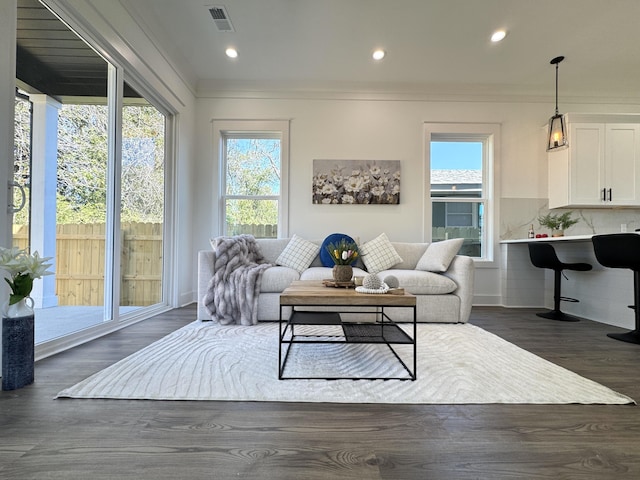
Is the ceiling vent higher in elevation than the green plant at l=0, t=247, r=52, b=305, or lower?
higher

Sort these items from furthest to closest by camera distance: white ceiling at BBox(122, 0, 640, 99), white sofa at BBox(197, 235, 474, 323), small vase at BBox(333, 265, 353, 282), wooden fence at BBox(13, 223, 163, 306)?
white sofa at BBox(197, 235, 474, 323)
white ceiling at BBox(122, 0, 640, 99)
wooden fence at BBox(13, 223, 163, 306)
small vase at BBox(333, 265, 353, 282)

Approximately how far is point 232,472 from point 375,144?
155 inches

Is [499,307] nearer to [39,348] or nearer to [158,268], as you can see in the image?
[158,268]

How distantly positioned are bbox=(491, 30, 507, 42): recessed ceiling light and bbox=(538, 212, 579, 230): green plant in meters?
2.24

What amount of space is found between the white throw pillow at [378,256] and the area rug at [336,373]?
125 cm

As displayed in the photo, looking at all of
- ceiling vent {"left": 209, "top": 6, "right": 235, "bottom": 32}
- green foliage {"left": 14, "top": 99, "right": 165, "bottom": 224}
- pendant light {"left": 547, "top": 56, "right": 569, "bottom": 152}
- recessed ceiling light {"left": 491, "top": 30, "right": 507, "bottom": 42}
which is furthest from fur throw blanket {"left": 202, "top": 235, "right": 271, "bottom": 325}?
pendant light {"left": 547, "top": 56, "right": 569, "bottom": 152}

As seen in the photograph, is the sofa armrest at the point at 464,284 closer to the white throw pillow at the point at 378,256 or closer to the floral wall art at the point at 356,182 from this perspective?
the white throw pillow at the point at 378,256

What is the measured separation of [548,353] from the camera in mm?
2148

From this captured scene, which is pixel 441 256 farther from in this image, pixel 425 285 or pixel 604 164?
pixel 604 164

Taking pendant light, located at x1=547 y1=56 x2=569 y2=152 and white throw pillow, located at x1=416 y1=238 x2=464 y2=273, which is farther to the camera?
pendant light, located at x1=547 y1=56 x2=569 y2=152

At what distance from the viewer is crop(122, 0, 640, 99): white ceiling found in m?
2.84

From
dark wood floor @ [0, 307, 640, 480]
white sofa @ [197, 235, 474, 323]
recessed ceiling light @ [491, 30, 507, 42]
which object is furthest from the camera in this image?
recessed ceiling light @ [491, 30, 507, 42]

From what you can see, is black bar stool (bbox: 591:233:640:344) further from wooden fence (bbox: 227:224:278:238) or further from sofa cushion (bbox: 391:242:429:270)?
wooden fence (bbox: 227:224:278:238)

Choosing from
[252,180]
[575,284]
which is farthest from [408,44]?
[575,284]
